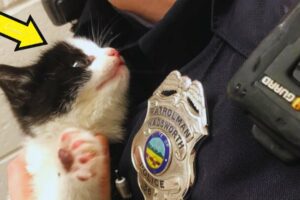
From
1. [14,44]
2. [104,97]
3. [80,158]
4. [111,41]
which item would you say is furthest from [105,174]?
[14,44]

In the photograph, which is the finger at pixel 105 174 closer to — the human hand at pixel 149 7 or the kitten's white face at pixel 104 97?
the kitten's white face at pixel 104 97

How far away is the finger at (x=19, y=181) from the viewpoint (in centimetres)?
69

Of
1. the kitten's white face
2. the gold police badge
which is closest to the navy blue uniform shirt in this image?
the gold police badge

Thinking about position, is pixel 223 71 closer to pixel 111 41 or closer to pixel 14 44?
pixel 111 41

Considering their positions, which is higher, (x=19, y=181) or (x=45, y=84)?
(x=45, y=84)

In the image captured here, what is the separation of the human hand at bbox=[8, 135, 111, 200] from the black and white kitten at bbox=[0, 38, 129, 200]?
1 cm

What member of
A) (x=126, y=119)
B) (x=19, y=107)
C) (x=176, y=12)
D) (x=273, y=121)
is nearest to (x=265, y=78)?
(x=273, y=121)

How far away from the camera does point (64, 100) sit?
27.2 inches

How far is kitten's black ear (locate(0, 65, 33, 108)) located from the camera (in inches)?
28.4

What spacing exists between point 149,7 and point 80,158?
0.88 feet

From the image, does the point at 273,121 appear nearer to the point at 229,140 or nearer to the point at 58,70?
the point at 229,140

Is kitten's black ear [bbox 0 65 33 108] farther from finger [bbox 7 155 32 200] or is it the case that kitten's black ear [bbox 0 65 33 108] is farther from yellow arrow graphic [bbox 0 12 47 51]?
yellow arrow graphic [bbox 0 12 47 51]

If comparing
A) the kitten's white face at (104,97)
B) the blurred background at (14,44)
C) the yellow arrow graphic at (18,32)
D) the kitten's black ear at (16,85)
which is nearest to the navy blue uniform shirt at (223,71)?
the kitten's white face at (104,97)

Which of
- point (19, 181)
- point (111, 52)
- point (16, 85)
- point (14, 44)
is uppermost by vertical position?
point (111, 52)
